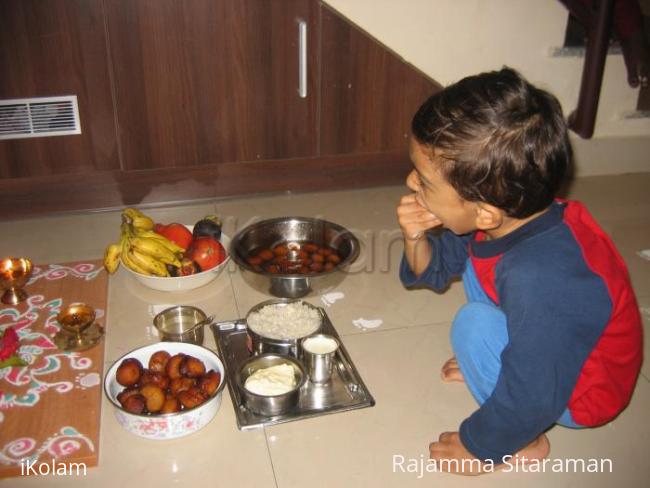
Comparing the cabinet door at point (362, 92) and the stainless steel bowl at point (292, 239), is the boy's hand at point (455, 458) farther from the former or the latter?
the cabinet door at point (362, 92)

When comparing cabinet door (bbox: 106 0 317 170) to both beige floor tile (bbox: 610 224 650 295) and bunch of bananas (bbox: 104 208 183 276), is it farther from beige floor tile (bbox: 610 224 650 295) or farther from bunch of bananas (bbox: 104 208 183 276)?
beige floor tile (bbox: 610 224 650 295)

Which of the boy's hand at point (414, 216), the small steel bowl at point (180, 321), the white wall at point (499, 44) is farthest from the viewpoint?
the white wall at point (499, 44)

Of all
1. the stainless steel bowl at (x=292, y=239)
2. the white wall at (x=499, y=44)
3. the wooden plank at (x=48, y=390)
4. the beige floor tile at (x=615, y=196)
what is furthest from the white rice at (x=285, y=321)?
the beige floor tile at (x=615, y=196)

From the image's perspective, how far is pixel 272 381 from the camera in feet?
4.18

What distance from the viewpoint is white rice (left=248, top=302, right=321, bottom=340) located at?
1.41 m

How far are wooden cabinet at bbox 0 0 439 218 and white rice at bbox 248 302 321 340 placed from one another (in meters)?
0.92

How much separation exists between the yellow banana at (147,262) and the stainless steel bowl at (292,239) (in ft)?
0.61

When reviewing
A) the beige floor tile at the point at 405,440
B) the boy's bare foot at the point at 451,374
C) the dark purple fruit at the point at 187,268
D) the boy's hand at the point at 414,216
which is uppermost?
the boy's hand at the point at 414,216

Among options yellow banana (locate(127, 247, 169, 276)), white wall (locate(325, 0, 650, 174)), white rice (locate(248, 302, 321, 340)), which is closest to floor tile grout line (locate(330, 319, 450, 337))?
white rice (locate(248, 302, 321, 340))

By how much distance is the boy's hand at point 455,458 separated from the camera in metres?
1.19

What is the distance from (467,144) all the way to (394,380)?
645mm

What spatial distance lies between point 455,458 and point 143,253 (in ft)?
3.02

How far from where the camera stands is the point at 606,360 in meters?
1.06

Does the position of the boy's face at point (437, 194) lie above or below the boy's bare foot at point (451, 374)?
above
